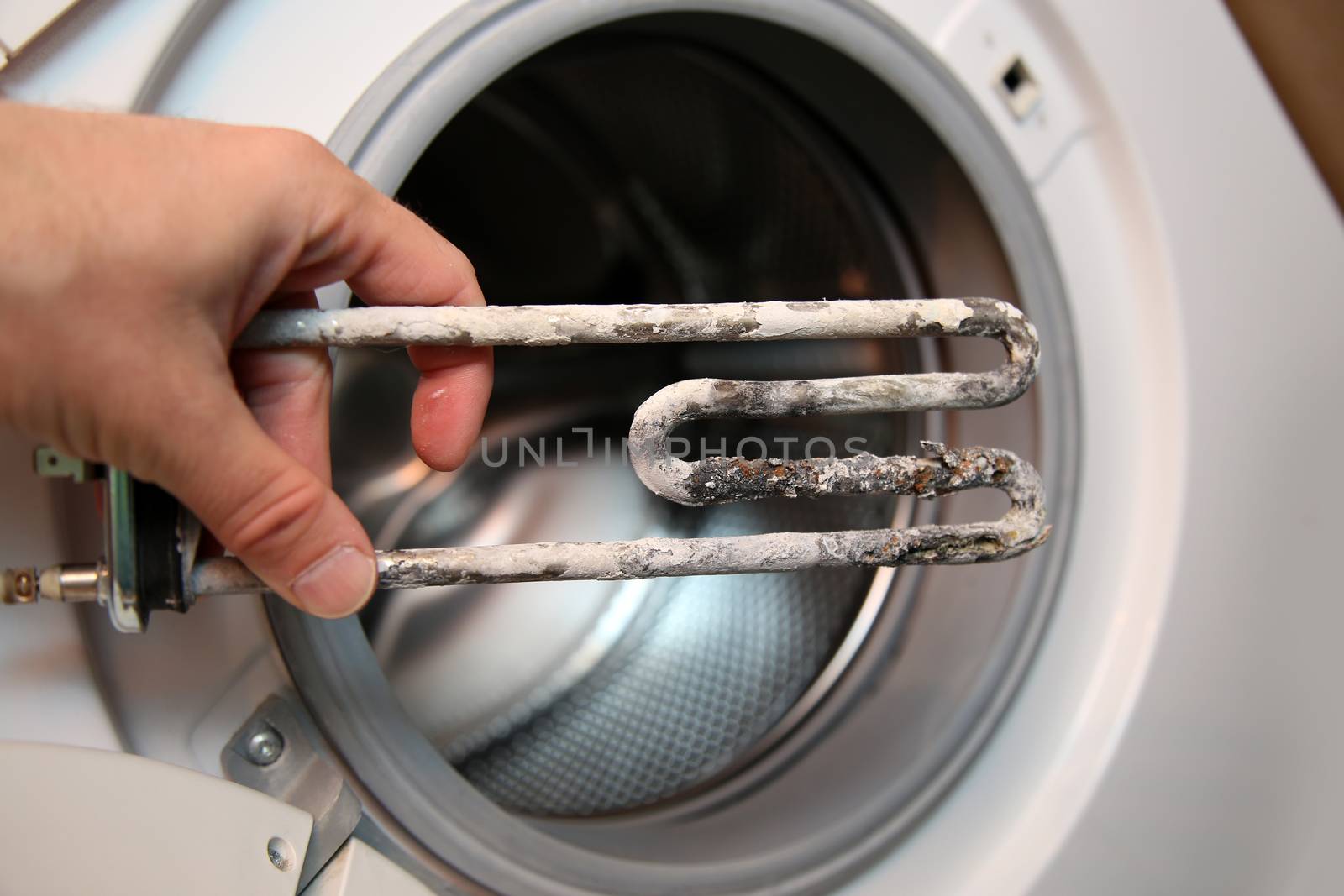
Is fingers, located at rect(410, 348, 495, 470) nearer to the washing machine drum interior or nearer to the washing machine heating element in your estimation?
the washing machine heating element

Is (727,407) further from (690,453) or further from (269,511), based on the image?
(690,453)

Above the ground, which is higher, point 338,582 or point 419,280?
point 419,280

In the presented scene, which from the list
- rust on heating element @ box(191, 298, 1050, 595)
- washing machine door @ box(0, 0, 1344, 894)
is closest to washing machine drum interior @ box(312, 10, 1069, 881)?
washing machine door @ box(0, 0, 1344, 894)

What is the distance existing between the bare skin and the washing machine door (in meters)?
0.07

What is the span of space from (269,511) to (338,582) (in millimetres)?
43

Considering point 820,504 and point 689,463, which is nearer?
point 689,463

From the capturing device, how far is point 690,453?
80 cm

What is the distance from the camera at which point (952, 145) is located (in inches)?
21.5

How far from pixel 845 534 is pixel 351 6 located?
1.17 ft

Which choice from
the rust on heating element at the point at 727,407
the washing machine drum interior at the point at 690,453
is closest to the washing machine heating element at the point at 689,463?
the rust on heating element at the point at 727,407

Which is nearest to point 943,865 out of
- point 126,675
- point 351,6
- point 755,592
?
point 755,592

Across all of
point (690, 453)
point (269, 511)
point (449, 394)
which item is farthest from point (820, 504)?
point (269, 511)

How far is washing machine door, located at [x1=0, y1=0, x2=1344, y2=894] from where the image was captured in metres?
0.42

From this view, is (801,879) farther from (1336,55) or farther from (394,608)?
(1336,55)
